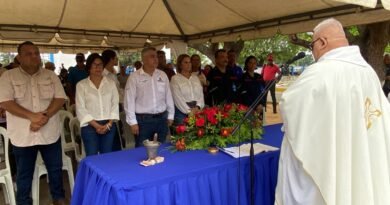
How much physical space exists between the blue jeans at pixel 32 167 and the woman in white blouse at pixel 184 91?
53.1 inches

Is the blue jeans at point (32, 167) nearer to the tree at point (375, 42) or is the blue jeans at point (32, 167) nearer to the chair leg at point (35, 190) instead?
the chair leg at point (35, 190)

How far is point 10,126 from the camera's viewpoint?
8.95ft

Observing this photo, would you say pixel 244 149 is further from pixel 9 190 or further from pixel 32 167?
pixel 9 190

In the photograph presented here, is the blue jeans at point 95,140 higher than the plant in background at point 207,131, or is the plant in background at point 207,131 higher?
the plant in background at point 207,131

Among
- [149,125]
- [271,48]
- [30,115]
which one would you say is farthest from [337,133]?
A: [271,48]

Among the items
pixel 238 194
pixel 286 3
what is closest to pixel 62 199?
Result: pixel 238 194

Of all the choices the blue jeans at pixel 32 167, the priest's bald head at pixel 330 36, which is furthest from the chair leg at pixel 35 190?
the priest's bald head at pixel 330 36

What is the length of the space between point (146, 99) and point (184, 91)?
1.71 feet

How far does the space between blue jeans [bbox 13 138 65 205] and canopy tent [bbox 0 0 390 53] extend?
2.08 metres

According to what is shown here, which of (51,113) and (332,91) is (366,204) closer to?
(332,91)

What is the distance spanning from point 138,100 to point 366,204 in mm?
2300

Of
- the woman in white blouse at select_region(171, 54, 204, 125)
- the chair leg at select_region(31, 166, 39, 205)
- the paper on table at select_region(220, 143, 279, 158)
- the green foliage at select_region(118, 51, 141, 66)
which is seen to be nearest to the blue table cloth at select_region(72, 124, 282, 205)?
the paper on table at select_region(220, 143, 279, 158)

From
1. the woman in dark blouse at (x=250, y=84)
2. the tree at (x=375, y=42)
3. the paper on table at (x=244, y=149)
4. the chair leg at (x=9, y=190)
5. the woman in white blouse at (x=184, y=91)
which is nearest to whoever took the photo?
the paper on table at (x=244, y=149)

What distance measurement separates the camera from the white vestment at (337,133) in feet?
4.99
